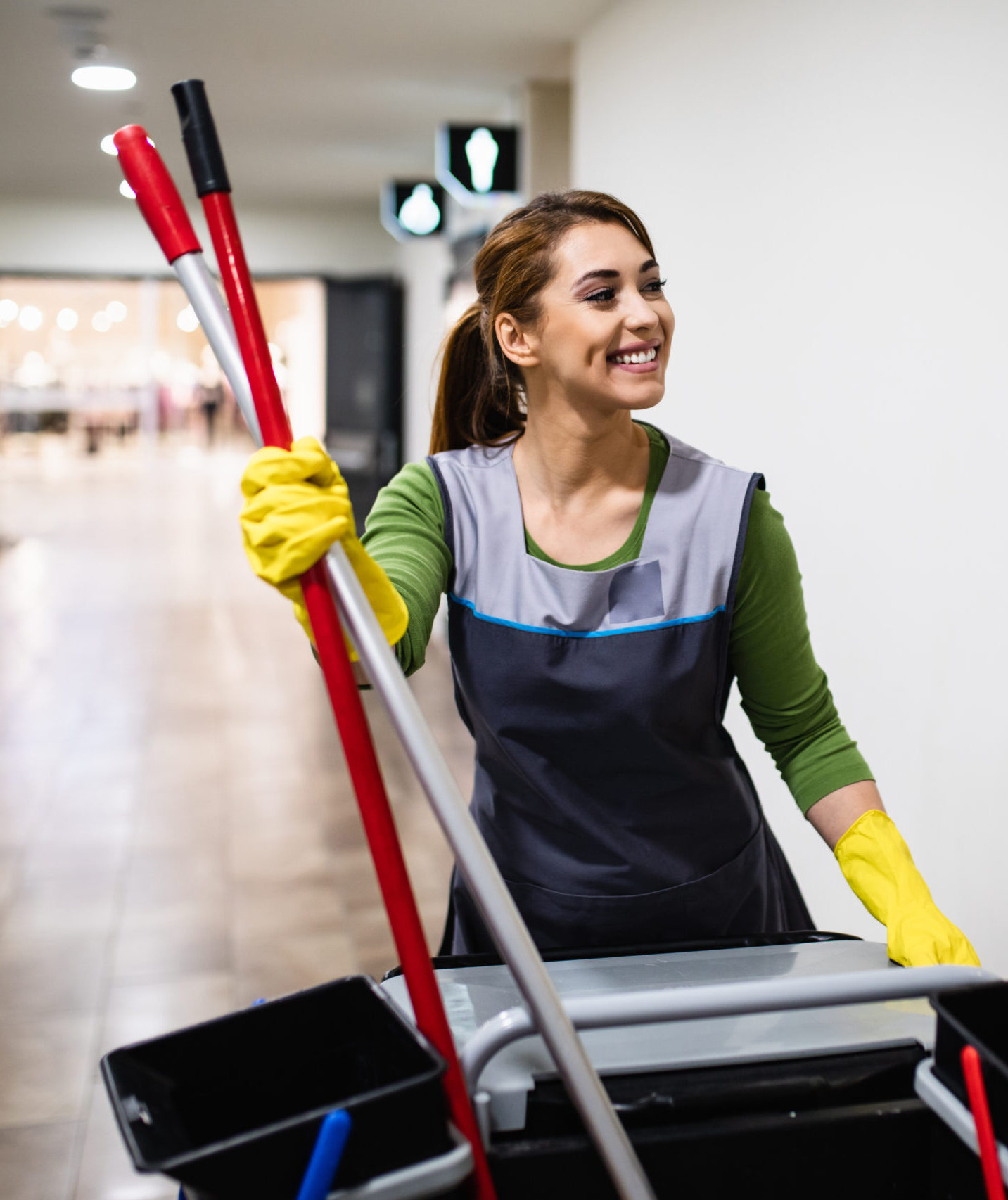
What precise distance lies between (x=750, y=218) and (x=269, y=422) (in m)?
2.38

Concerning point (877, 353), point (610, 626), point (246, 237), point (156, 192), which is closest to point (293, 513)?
point (156, 192)

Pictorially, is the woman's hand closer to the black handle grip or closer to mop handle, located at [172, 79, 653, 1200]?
mop handle, located at [172, 79, 653, 1200]

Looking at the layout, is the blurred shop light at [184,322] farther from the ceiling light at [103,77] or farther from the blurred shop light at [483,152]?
the blurred shop light at [483,152]

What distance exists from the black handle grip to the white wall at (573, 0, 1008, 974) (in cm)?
151

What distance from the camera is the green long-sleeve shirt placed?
4.54 feet

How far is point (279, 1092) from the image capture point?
89 centimetres

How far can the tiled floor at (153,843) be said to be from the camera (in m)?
2.67

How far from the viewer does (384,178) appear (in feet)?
27.5

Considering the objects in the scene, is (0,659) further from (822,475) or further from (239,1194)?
(239,1194)

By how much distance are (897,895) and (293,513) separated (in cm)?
77

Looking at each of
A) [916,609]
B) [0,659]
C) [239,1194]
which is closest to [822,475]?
[916,609]

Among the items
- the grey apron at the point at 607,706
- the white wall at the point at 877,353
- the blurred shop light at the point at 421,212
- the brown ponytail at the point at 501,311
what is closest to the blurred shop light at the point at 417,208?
the blurred shop light at the point at 421,212

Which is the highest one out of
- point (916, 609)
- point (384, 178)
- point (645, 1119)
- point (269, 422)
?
point (384, 178)

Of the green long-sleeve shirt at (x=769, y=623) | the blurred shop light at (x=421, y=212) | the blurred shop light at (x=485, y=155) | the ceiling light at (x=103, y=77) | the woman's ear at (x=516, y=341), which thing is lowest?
the green long-sleeve shirt at (x=769, y=623)
